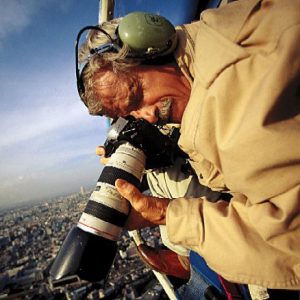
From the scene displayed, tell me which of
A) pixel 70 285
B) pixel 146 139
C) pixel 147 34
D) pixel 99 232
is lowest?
pixel 70 285

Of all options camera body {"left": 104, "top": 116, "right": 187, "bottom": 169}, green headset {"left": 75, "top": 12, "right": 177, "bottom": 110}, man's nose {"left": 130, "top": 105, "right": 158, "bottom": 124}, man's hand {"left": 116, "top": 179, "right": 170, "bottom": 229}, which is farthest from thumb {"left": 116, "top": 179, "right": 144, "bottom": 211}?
green headset {"left": 75, "top": 12, "right": 177, "bottom": 110}

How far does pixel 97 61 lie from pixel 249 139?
0.70 meters

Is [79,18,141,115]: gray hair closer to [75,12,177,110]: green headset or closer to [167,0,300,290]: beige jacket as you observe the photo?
[75,12,177,110]: green headset

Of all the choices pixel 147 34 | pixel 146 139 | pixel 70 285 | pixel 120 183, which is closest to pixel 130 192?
pixel 120 183

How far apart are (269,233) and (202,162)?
10.1 inches

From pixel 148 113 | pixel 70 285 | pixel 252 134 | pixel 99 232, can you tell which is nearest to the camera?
pixel 252 134

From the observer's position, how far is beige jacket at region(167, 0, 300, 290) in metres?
0.54

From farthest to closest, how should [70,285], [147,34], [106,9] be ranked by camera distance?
[70,285], [106,9], [147,34]

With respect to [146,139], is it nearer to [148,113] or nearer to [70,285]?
[148,113]

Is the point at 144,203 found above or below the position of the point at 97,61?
below

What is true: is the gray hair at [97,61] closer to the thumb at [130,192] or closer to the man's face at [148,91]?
the man's face at [148,91]

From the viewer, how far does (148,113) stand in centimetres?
100

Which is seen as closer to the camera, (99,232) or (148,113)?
(99,232)

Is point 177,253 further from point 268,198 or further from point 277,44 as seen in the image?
point 277,44
